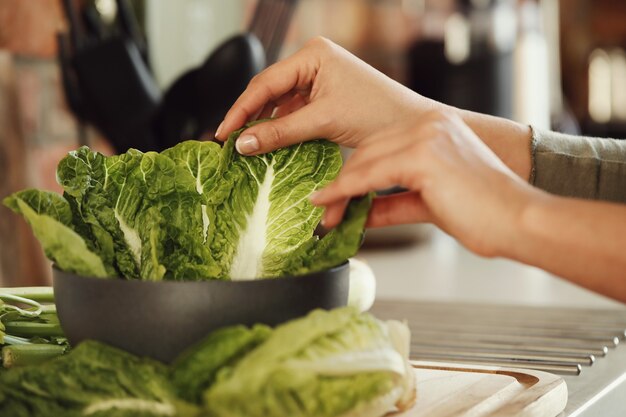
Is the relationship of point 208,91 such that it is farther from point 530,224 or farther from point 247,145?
point 530,224

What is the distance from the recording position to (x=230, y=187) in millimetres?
814

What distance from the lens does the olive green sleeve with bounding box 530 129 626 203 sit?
113 cm

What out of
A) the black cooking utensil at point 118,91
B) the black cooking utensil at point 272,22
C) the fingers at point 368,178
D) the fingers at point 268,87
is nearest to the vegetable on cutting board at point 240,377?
the fingers at point 368,178

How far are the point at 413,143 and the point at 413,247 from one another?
2140 millimetres

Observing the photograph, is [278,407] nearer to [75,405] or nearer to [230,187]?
[75,405]

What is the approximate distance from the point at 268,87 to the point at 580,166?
437mm

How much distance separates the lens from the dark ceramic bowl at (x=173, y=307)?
0.68m

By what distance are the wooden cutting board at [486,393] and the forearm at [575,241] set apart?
14cm

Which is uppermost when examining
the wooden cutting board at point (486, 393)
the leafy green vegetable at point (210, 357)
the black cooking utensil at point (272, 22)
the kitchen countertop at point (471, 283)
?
the black cooking utensil at point (272, 22)

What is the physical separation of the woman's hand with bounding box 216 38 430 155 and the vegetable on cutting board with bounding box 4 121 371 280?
0.04 meters

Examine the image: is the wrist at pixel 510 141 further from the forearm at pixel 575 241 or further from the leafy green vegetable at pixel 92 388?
the leafy green vegetable at pixel 92 388

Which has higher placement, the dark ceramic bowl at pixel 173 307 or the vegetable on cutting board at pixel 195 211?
the vegetable on cutting board at pixel 195 211

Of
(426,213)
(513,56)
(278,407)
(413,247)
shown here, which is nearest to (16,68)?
(426,213)

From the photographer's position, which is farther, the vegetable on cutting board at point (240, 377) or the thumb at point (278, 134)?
the thumb at point (278, 134)
